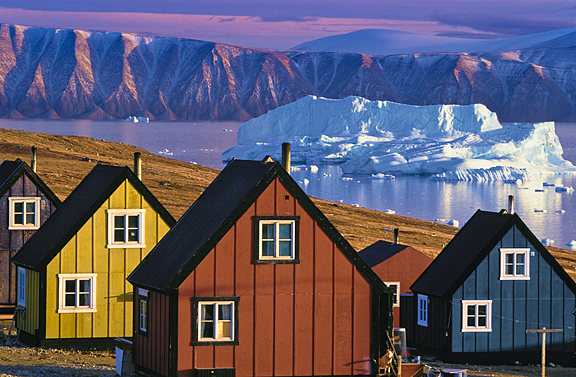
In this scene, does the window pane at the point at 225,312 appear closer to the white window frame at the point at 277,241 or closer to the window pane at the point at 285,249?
the white window frame at the point at 277,241

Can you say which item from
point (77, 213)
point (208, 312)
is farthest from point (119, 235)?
point (208, 312)

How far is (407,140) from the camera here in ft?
443

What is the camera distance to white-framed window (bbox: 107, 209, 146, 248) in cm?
1836

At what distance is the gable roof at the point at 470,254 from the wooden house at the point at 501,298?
0.02 metres

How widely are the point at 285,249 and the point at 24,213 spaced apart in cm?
1076

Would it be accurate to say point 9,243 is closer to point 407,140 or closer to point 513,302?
point 513,302

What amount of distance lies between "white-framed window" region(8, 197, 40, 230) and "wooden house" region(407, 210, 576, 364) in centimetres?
1011

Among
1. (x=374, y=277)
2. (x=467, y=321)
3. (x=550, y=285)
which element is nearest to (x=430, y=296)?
(x=467, y=321)

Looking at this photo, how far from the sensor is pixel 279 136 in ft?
493

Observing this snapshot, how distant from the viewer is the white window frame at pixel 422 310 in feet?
65.9

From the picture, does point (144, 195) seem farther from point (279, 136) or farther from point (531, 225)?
point (279, 136)

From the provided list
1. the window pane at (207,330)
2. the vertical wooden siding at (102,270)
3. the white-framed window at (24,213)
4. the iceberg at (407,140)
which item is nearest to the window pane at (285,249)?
the window pane at (207,330)

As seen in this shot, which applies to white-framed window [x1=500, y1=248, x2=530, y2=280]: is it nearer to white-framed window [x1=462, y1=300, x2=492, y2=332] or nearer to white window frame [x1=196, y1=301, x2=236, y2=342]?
white-framed window [x1=462, y1=300, x2=492, y2=332]

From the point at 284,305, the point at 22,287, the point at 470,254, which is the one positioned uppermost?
the point at 470,254
